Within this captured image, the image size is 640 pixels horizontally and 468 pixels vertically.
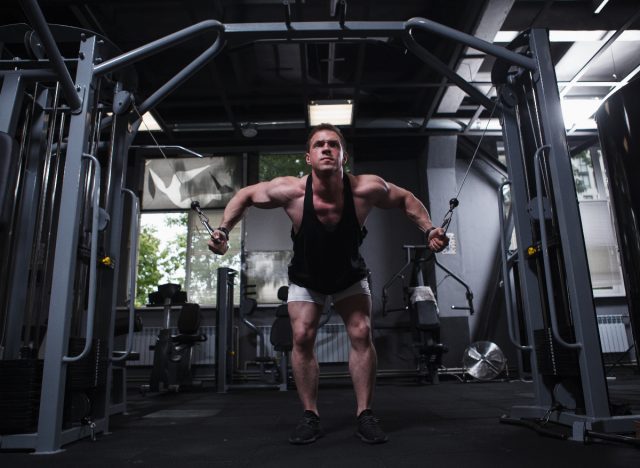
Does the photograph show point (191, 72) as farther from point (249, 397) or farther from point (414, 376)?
point (414, 376)

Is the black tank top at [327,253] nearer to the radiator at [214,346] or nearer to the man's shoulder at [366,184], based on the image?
the man's shoulder at [366,184]

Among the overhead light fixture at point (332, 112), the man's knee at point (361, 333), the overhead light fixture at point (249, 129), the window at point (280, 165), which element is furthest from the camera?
the window at point (280, 165)

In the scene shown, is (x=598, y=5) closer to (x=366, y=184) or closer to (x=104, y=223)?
(x=366, y=184)

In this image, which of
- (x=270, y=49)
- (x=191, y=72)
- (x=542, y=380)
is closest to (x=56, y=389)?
(x=191, y=72)

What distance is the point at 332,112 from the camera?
6109 mm

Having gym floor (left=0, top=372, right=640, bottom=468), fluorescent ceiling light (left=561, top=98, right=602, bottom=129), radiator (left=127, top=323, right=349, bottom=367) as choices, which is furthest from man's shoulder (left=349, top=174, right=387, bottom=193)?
fluorescent ceiling light (left=561, top=98, right=602, bottom=129)

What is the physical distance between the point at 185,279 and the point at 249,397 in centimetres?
272

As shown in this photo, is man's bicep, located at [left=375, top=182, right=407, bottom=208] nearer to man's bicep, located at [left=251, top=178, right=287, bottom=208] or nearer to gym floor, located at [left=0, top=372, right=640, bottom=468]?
man's bicep, located at [left=251, top=178, right=287, bottom=208]

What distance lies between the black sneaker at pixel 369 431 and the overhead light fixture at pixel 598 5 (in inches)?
174

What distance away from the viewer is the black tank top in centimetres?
207

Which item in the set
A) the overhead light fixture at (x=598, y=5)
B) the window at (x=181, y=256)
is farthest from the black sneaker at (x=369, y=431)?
the window at (x=181, y=256)

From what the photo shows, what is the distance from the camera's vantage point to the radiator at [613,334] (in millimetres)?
6234

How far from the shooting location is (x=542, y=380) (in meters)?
2.32

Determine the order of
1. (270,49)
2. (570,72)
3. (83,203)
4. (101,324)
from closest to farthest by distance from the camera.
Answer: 1. (83,203)
2. (101,324)
3. (270,49)
4. (570,72)
